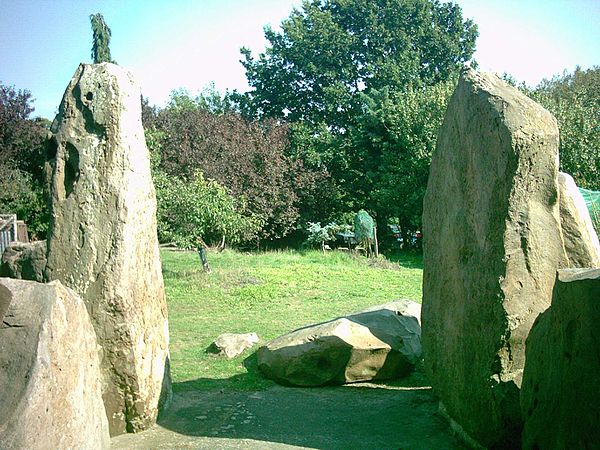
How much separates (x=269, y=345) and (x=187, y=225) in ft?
28.3

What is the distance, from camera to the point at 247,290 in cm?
1362

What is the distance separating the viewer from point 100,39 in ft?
92.3

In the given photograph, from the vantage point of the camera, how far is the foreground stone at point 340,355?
763 cm

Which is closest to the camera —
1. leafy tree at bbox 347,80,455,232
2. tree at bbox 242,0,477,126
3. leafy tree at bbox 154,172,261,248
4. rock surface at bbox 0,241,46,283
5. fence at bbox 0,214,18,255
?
rock surface at bbox 0,241,46,283

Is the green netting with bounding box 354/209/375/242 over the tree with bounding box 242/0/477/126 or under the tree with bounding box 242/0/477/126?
under

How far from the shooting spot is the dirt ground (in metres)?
5.52

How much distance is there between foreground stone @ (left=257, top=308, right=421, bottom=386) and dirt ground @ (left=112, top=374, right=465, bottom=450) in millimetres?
172

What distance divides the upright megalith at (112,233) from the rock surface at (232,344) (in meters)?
2.54

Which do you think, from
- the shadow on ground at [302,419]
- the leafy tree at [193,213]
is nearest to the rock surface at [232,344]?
the shadow on ground at [302,419]

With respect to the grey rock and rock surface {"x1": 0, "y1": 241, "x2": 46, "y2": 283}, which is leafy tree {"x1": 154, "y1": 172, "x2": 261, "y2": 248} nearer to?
the grey rock

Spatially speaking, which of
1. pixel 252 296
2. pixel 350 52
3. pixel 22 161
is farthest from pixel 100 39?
pixel 252 296

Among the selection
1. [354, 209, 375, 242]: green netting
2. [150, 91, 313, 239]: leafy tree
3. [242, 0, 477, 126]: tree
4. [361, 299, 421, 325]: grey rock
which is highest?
[242, 0, 477, 126]: tree

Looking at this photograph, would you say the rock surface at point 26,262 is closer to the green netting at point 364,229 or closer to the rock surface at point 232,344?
the rock surface at point 232,344

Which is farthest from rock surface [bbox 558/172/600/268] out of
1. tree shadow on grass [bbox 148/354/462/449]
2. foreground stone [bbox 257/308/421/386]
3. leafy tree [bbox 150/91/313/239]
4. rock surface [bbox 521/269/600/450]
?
leafy tree [bbox 150/91/313/239]
